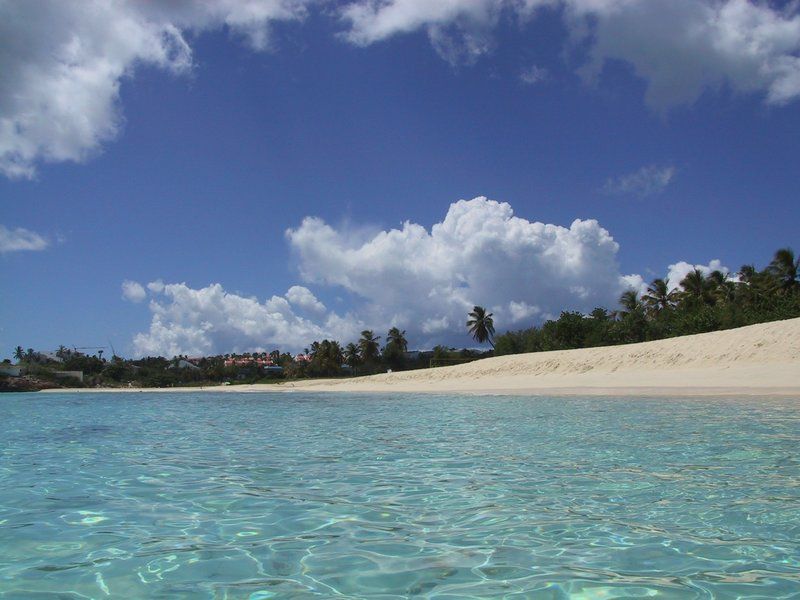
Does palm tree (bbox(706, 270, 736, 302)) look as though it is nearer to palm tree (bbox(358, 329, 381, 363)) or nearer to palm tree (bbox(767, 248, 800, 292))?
palm tree (bbox(767, 248, 800, 292))

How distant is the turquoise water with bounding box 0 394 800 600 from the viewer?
4.34 m

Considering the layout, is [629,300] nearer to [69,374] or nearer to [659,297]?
[659,297]

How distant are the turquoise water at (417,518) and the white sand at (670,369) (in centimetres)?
1446

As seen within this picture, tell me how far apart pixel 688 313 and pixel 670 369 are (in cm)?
2636

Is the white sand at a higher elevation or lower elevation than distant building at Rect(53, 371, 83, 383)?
lower

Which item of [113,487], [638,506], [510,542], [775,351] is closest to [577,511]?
[638,506]

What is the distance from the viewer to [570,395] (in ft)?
87.3

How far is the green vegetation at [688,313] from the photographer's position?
47.3 meters

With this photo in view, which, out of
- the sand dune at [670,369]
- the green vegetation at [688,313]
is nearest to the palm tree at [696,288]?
the green vegetation at [688,313]

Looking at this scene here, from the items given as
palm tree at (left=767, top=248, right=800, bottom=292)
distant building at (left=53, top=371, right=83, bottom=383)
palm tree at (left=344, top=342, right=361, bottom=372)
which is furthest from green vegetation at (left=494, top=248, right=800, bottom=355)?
distant building at (left=53, top=371, right=83, bottom=383)

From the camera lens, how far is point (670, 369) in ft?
105

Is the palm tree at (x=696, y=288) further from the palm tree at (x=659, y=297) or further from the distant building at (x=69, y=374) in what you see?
the distant building at (x=69, y=374)

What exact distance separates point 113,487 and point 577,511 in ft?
19.9

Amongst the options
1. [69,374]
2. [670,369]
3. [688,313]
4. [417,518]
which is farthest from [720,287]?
[69,374]
